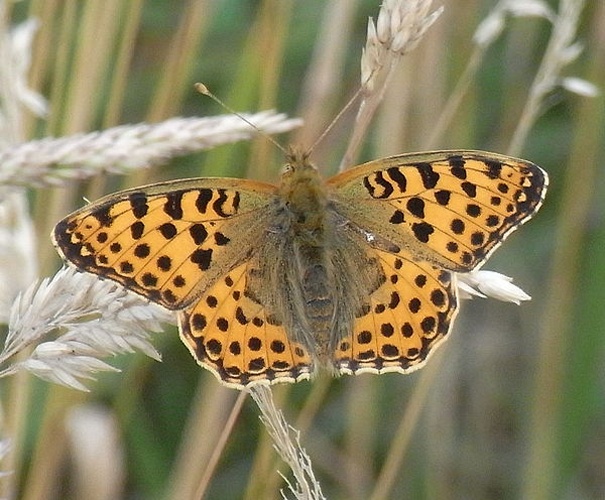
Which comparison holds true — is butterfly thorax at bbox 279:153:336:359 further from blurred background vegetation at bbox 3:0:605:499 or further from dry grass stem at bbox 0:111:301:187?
dry grass stem at bbox 0:111:301:187

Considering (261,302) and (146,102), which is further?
(146,102)

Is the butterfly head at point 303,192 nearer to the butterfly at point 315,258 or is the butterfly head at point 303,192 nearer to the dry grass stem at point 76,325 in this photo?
the butterfly at point 315,258

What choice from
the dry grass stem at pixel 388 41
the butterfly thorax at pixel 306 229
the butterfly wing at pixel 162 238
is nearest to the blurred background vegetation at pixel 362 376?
the butterfly thorax at pixel 306 229

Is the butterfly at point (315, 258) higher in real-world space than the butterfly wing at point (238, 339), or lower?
higher

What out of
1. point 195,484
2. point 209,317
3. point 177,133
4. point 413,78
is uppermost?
point 413,78

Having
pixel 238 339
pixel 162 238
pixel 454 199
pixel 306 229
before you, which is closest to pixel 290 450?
pixel 238 339

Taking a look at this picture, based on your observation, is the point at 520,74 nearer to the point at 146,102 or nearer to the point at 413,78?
the point at 413,78

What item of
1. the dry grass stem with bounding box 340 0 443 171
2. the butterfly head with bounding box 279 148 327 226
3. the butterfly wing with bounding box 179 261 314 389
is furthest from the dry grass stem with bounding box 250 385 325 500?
the butterfly head with bounding box 279 148 327 226

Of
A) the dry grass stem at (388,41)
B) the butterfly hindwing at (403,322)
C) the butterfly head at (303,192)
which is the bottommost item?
the butterfly hindwing at (403,322)

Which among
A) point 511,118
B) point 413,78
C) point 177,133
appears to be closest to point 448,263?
point 177,133
